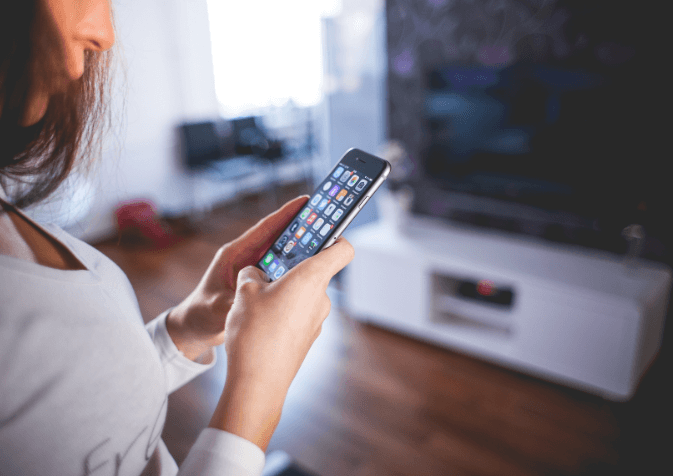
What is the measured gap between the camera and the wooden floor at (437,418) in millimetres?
1444

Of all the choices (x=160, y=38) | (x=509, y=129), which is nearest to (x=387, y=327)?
(x=509, y=129)

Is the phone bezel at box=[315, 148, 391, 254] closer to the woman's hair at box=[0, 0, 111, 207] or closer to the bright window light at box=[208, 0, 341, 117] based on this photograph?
the woman's hair at box=[0, 0, 111, 207]

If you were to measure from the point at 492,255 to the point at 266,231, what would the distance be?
1.53m

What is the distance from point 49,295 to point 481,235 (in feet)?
6.85

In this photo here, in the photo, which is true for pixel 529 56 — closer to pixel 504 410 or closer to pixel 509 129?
pixel 509 129

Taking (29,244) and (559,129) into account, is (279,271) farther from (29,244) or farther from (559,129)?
(559,129)

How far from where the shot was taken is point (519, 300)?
1797mm

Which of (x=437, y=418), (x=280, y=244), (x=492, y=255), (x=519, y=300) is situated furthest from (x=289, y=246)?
(x=492, y=255)

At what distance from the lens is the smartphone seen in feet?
2.05

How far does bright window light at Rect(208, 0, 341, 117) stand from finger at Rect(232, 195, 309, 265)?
386 cm

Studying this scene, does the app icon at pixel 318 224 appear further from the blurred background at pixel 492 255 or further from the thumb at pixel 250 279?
the blurred background at pixel 492 255

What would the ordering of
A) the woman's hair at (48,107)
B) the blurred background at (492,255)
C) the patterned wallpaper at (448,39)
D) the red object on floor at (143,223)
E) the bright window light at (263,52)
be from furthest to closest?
the bright window light at (263,52) → the red object on floor at (143,223) → the patterned wallpaper at (448,39) → the blurred background at (492,255) → the woman's hair at (48,107)

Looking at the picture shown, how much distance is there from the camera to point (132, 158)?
12.0 feet

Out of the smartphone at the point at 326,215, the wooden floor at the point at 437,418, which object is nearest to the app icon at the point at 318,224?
the smartphone at the point at 326,215
